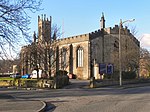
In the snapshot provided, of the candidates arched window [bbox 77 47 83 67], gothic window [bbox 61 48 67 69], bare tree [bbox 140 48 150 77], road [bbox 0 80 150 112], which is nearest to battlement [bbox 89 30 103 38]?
arched window [bbox 77 47 83 67]

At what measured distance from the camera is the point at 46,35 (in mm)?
55000

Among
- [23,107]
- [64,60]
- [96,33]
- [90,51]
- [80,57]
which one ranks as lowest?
[23,107]

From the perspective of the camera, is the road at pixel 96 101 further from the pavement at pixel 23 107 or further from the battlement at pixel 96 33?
the battlement at pixel 96 33

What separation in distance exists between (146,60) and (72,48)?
1719 cm

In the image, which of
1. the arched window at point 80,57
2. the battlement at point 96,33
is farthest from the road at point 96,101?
the arched window at point 80,57

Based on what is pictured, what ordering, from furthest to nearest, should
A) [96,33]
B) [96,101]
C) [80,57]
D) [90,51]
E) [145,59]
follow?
[80,57] → [96,33] → [90,51] → [145,59] → [96,101]

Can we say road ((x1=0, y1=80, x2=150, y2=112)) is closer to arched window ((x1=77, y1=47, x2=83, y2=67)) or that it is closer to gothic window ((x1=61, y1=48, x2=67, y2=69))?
gothic window ((x1=61, y1=48, x2=67, y2=69))

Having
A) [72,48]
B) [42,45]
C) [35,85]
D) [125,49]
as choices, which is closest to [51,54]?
[42,45]

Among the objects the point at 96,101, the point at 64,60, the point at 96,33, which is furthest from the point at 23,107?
the point at 64,60

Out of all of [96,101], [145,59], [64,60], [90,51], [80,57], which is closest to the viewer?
[96,101]

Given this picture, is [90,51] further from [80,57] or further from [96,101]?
[96,101]

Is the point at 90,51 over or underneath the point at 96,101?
over

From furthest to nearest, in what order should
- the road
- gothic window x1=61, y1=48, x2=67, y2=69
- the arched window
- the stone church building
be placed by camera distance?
1. the arched window
2. gothic window x1=61, y1=48, x2=67, y2=69
3. the stone church building
4. the road

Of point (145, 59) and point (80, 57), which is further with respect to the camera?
point (80, 57)
